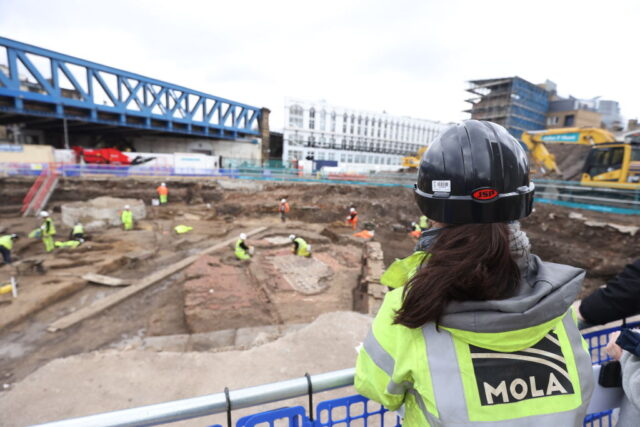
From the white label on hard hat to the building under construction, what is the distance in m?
37.0

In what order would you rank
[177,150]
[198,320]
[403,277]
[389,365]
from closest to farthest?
[389,365] < [403,277] < [198,320] < [177,150]

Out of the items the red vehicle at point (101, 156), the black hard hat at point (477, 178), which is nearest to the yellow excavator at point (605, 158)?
the black hard hat at point (477, 178)

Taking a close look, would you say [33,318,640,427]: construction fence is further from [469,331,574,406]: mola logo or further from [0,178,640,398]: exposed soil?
[0,178,640,398]: exposed soil

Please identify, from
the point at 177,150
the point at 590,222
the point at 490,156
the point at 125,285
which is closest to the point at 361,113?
the point at 177,150

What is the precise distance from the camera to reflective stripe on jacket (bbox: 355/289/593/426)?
1.02m

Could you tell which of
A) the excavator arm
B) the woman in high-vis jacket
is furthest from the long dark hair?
the excavator arm

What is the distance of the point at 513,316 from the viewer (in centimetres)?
98

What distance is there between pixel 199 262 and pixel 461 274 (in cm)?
1031

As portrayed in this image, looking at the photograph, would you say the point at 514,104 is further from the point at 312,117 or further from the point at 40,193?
the point at 40,193

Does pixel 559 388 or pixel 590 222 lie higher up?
pixel 559 388

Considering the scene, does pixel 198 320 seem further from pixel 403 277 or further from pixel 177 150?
pixel 177 150

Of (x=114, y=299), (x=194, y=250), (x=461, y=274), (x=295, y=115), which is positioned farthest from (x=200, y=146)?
(x=461, y=274)

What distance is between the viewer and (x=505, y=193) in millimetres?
1239

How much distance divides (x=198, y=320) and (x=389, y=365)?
22.6 ft
